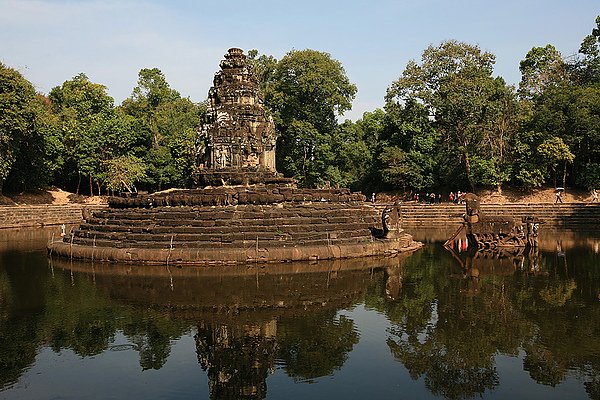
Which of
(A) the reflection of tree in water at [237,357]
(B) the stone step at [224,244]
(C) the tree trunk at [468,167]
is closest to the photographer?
(A) the reflection of tree in water at [237,357]

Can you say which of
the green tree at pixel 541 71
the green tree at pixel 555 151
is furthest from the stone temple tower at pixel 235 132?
the green tree at pixel 541 71

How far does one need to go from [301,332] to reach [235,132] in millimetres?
17247

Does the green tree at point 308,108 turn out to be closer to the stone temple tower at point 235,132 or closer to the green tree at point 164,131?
the green tree at point 164,131

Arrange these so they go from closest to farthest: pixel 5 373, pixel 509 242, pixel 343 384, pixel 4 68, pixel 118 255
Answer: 1. pixel 343 384
2. pixel 5 373
3. pixel 118 255
4. pixel 509 242
5. pixel 4 68

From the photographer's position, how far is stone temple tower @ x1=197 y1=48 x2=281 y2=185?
994 inches

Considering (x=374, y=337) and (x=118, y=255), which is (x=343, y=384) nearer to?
(x=374, y=337)

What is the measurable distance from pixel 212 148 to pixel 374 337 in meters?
17.7

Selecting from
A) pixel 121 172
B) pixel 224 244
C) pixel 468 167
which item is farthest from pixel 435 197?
pixel 224 244

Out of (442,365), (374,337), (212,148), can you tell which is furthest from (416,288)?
(212,148)

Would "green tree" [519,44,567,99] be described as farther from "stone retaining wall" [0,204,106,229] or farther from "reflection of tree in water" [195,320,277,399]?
"reflection of tree in water" [195,320,277,399]

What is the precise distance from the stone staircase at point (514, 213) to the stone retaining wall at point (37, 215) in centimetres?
2223

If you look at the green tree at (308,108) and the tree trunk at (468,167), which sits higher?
the green tree at (308,108)

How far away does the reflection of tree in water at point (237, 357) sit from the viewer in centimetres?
763

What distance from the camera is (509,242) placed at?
21.8 metres
